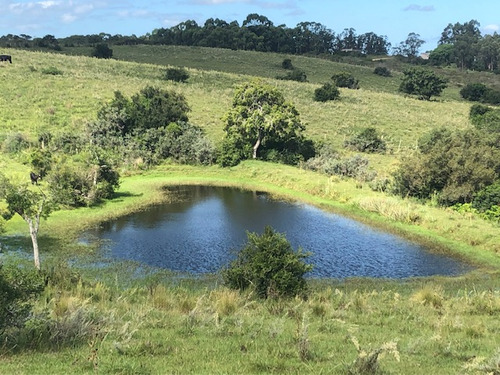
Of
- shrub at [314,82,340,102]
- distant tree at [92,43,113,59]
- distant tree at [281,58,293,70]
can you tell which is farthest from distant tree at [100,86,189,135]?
distant tree at [281,58,293,70]

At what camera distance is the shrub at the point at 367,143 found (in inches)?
2007

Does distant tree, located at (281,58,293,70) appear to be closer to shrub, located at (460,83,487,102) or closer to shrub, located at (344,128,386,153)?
shrub, located at (460,83,487,102)

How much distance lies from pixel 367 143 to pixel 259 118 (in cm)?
1357

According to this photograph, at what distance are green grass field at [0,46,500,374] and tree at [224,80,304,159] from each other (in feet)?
10.6

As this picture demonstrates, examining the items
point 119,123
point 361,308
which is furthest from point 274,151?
point 361,308

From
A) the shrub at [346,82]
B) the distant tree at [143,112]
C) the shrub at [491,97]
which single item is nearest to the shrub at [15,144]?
the distant tree at [143,112]

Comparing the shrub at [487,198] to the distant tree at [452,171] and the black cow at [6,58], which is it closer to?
the distant tree at [452,171]

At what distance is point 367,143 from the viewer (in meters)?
51.0

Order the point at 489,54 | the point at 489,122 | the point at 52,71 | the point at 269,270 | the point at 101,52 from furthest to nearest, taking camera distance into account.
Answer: the point at 489,54, the point at 101,52, the point at 52,71, the point at 489,122, the point at 269,270

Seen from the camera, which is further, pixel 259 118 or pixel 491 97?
pixel 491 97

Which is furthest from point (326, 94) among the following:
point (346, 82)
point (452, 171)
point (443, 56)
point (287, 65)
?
point (443, 56)

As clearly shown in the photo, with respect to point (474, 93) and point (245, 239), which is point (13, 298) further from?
point (474, 93)

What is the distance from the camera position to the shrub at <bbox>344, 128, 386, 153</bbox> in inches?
2007

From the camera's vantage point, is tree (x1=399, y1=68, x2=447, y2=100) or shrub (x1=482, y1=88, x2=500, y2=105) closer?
tree (x1=399, y1=68, x2=447, y2=100)
